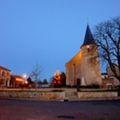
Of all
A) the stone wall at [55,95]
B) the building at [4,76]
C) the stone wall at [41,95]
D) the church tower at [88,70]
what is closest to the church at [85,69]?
the church tower at [88,70]

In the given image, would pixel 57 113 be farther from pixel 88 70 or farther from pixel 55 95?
pixel 88 70

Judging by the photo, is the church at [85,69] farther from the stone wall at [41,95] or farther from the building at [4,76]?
the building at [4,76]

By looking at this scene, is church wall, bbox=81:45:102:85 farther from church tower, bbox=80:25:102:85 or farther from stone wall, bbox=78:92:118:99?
stone wall, bbox=78:92:118:99

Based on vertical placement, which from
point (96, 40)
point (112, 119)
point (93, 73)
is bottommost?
point (112, 119)

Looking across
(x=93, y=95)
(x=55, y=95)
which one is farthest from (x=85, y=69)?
(x=55, y=95)

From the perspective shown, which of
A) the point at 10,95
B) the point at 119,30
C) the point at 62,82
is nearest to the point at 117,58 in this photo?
the point at 119,30

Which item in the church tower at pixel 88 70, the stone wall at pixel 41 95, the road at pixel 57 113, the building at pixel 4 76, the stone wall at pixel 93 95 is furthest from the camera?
the building at pixel 4 76

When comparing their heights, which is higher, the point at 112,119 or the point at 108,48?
the point at 108,48

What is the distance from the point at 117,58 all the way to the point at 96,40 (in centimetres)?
459

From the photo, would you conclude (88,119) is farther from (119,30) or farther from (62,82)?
(62,82)

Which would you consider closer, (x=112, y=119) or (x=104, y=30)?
(x=112, y=119)

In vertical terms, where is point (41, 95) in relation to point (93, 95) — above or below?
above

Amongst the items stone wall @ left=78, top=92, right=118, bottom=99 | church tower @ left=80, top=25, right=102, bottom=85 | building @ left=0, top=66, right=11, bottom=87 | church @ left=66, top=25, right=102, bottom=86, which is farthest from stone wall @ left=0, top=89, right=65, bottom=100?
building @ left=0, top=66, right=11, bottom=87

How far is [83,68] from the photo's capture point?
52.6 metres
